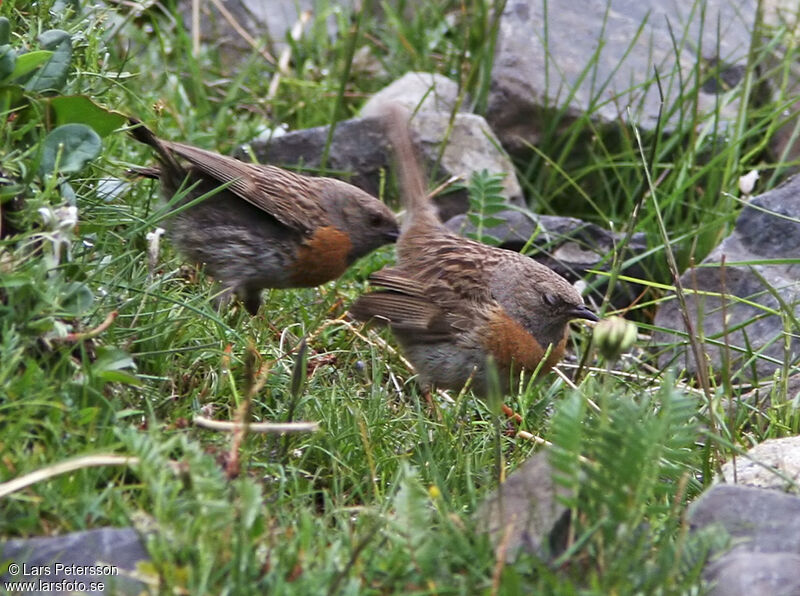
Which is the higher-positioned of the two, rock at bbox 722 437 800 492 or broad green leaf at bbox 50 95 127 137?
broad green leaf at bbox 50 95 127 137

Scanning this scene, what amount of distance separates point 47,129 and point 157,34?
4090 millimetres

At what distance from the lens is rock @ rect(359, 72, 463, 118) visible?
8.16m

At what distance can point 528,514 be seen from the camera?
11.0 ft

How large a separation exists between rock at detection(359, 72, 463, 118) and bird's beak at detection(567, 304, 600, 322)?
2.58m

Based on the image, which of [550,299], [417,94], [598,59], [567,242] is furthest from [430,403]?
[598,59]

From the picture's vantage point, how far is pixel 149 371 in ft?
14.6

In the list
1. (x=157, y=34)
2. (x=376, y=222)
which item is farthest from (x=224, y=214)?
(x=157, y=34)

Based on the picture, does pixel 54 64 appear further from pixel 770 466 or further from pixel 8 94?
pixel 770 466

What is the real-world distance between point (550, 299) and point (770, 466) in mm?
1983

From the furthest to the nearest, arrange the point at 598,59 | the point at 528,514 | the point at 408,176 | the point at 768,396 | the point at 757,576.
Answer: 1. the point at 598,59
2. the point at 408,176
3. the point at 768,396
4. the point at 528,514
5. the point at 757,576

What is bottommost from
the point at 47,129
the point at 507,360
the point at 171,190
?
the point at 507,360

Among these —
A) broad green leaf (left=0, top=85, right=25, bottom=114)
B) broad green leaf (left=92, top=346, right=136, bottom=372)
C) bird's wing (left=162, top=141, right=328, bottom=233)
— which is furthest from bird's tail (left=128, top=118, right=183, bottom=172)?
broad green leaf (left=92, top=346, right=136, bottom=372)

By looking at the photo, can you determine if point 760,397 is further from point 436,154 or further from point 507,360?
point 436,154

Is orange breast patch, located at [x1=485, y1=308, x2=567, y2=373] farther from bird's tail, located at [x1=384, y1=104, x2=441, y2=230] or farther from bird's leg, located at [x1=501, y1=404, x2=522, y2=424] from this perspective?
bird's tail, located at [x1=384, y1=104, x2=441, y2=230]
